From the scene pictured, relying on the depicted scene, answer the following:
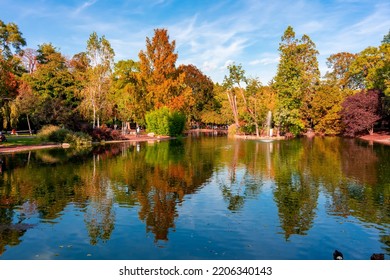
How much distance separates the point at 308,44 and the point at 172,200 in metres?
66.6

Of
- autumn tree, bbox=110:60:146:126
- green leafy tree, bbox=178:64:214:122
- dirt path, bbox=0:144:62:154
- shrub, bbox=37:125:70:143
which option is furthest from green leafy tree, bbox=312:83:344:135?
dirt path, bbox=0:144:62:154

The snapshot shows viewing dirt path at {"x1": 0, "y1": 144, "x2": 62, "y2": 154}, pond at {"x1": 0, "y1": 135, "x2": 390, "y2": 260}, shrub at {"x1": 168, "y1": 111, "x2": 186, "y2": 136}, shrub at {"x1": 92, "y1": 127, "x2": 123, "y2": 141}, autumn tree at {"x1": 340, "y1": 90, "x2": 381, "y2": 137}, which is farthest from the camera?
shrub at {"x1": 168, "y1": 111, "x2": 186, "y2": 136}

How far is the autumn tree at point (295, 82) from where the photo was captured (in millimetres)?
61125

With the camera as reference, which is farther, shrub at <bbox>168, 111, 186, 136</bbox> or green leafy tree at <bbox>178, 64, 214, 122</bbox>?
green leafy tree at <bbox>178, 64, 214, 122</bbox>

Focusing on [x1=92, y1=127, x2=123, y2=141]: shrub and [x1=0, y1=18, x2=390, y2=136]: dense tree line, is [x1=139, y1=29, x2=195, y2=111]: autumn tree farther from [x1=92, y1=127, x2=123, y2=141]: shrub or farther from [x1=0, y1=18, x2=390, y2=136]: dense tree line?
[x1=92, y1=127, x2=123, y2=141]: shrub

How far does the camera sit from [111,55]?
51.3 metres

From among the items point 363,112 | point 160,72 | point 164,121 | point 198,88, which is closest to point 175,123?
point 164,121

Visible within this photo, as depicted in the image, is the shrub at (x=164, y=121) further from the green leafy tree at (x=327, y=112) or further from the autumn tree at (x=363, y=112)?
the autumn tree at (x=363, y=112)

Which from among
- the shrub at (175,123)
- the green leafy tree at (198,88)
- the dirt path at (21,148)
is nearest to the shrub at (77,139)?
the dirt path at (21,148)

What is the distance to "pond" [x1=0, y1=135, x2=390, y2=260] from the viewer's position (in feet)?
31.4

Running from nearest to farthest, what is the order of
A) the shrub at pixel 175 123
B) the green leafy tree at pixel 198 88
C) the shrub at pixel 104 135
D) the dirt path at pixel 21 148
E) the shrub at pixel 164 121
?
the dirt path at pixel 21 148 → the shrub at pixel 104 135 → the shrub at pixel 164 121 → the shrub at pixel 175 123 → the green leafy tree at pixel 198 88

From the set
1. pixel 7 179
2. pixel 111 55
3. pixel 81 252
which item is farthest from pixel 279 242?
pixel 111 55

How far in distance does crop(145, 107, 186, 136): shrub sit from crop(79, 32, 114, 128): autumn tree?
8.58 m

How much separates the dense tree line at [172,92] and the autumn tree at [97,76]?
139mm
